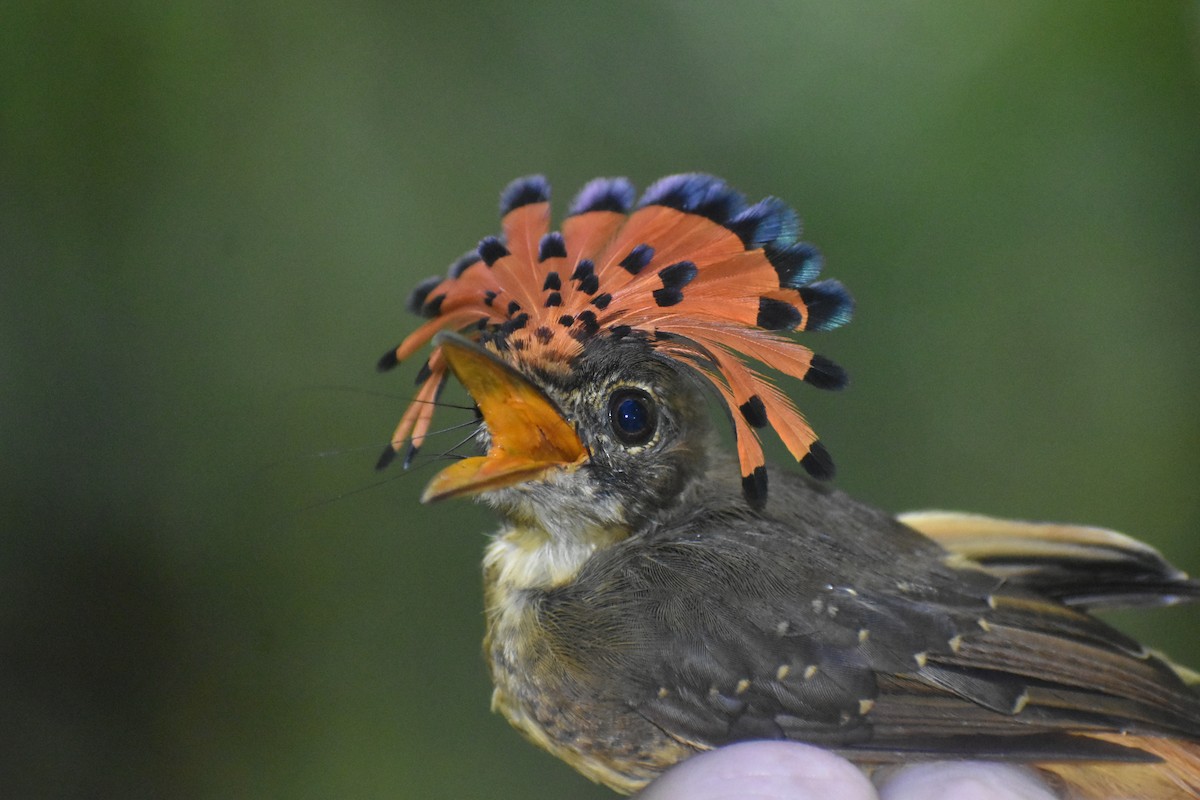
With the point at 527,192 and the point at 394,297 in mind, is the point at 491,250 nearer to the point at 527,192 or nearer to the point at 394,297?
the point at 527,192

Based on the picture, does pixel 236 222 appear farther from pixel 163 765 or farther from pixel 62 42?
pixel 163 765

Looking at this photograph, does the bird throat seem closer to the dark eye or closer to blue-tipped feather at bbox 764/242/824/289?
the dark eye

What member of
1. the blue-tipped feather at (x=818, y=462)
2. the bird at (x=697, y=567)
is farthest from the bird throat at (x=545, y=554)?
the blue-tipped feather at (x=818, y=462)

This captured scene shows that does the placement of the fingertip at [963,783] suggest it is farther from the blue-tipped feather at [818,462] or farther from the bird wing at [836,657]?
the blue-tipped feather at [818,462]

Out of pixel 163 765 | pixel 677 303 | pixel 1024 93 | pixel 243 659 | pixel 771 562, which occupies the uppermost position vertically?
pixel 1024 93

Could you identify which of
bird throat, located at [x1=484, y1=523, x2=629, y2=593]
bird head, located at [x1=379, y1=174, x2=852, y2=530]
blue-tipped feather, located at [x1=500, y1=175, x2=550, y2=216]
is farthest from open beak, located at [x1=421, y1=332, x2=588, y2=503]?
blue-tipped feather, located at [x1=500, y1=175, x2=550, y2=216]

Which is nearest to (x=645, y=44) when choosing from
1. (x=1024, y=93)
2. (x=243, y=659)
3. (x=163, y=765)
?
(x=1024, y=93)
